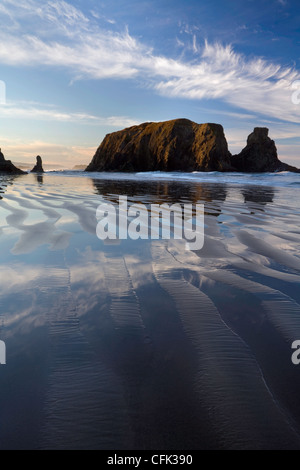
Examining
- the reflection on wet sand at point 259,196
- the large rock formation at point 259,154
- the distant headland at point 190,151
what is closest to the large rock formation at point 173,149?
the distant headland at point 190,151

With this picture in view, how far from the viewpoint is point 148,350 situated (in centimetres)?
146

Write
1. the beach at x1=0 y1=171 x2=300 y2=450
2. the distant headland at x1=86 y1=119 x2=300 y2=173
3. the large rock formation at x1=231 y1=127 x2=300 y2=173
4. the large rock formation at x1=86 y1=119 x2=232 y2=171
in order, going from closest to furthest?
the beach at x1=0 y1=171 x2=300 y2=450 → the large rock formation at x1=86 y1=119 x2=232 y2=171 → the distant headland at x1=86 y1=119 x2=300 y2=173 → the large rock formation at x1=231 y1=127 x2=300 y2=173

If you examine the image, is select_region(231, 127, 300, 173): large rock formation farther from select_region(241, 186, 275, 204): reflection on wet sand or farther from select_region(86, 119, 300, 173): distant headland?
select_region(241, 186, 275, 204): reflection on wet sand

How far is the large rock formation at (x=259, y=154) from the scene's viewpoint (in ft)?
243

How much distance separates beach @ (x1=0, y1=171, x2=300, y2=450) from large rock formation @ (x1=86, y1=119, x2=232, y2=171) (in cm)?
6687

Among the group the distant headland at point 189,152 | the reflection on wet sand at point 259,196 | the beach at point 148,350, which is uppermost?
the distant headland at point 189,152

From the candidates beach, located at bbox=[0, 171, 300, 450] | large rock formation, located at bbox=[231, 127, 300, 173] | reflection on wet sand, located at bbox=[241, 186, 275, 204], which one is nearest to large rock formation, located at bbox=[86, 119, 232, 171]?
large rock formation, located at bbox=[231, 127, 300, 173]

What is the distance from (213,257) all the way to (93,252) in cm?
152

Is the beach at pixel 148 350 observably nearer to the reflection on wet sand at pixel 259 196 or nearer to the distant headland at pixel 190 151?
A: the reflection on wet sand at pixel 259 196

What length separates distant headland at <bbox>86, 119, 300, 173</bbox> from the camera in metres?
68.2

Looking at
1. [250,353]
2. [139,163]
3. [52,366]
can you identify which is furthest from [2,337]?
[139,163]

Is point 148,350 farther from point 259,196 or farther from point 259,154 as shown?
point 259,154

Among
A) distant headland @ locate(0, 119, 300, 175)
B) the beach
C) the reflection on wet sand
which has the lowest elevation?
the beach

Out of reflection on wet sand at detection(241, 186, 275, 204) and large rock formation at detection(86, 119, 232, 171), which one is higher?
large rock formation at detection(86, 119, 232, 171)
